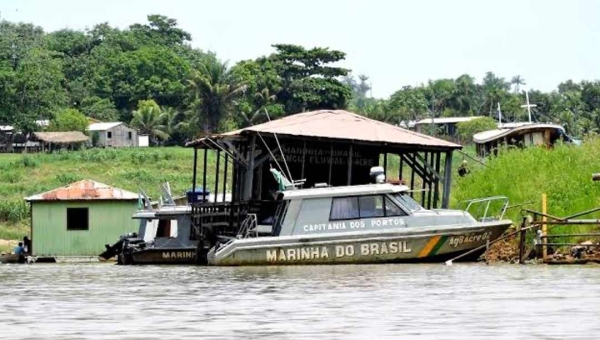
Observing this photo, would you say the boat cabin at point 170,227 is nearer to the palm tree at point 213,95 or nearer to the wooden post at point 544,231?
the wooden post at point 544,231

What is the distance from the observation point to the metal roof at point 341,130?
28.4 metres

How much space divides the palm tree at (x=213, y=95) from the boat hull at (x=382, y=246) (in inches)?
2139

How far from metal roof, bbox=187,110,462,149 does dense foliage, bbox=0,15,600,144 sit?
4261 cm

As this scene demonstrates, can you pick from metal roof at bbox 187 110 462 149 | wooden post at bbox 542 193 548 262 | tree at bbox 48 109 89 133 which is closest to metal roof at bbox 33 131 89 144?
tree at bbox 48 109 89 133

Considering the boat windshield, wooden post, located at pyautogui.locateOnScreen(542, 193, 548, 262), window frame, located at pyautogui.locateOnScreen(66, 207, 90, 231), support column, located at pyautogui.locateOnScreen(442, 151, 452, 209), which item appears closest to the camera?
wooden post, located at pyautogui.locateOnScreen(542, 193, 548, 262)

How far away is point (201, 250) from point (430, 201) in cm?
573

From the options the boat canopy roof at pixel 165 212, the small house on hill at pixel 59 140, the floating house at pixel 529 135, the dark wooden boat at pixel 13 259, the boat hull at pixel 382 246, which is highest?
the small house on hill at pixel 59 140

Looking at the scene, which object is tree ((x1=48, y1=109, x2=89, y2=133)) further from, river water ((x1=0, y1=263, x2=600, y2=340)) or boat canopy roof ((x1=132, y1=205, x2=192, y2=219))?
river water ((x1=0, y1=263, x2=600, y2=340))

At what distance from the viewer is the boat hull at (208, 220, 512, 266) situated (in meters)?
25.7

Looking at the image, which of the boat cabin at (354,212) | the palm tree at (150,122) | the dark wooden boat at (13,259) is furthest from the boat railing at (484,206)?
the palm tree at (150,122)

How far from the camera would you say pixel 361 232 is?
84.9ft

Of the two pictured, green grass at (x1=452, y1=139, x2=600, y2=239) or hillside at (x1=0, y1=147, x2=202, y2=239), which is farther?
hillside at (x1=0, y1=147, x2=202, y2=239)

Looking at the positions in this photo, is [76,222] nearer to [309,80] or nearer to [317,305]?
[317,305]

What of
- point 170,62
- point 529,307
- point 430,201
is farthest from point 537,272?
point 170,62
